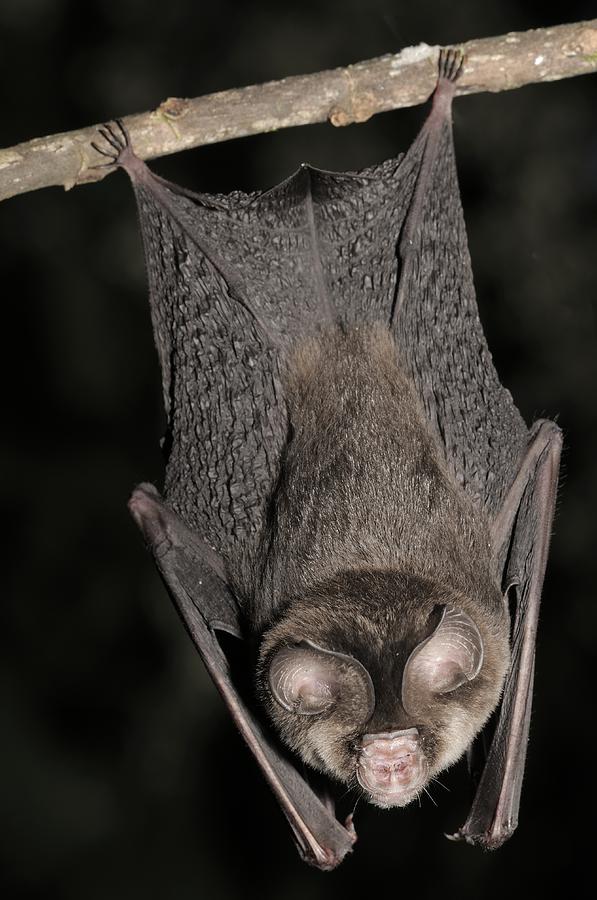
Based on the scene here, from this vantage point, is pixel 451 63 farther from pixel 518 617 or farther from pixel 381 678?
pixel 381 678

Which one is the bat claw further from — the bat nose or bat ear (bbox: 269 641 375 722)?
the bat nose

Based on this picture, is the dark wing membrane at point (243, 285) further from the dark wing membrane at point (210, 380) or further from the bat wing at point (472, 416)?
the bat wing at point (472, 416)

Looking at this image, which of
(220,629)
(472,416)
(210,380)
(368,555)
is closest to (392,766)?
(368,555)

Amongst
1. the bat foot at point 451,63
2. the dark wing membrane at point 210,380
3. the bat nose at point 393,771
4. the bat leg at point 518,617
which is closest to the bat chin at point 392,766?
the bat nose at point 393,771

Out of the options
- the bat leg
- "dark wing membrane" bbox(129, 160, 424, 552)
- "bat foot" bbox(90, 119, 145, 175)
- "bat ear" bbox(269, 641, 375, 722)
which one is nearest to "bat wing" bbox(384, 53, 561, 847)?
the bat leg

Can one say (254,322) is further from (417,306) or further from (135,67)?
(135,67)

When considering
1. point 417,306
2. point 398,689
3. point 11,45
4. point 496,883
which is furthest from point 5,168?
point 496,883
